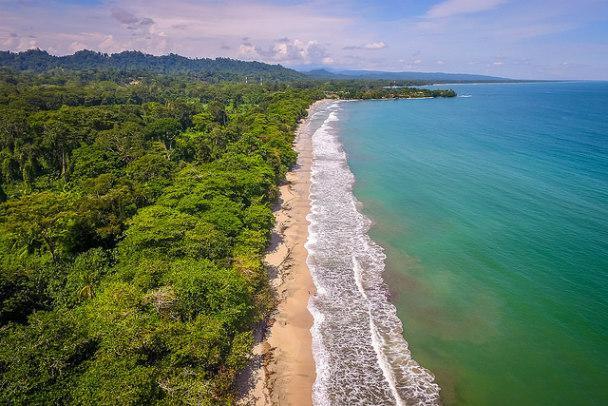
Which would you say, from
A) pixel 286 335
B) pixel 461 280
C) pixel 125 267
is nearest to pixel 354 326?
pixel 286 335

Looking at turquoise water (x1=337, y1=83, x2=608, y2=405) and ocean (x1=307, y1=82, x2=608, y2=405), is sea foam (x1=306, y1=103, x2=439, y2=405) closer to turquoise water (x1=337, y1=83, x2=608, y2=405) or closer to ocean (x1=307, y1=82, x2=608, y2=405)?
ocean (x1=307, y1=82, x2=608, y2=405)

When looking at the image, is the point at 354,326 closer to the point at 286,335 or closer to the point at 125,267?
the point at 286,335

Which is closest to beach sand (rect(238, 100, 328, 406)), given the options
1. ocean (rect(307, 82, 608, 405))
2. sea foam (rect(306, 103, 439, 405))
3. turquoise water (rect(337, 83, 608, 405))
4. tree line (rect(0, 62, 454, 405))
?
sea foam (rect(306, 103, 439, 405))

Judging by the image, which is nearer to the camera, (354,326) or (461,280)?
(354,326)

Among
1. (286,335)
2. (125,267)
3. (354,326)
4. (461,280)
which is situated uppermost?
(125,267)

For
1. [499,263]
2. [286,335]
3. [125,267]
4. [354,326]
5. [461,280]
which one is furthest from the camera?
[499,263]

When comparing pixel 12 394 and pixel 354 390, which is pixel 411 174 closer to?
pixel 354 390

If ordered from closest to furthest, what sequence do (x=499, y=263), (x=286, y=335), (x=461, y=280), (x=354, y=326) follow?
(x=286, y=335)
(x=354, y=326)
(x=461, y=280)
(x=499, y=263)
